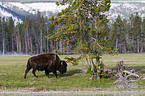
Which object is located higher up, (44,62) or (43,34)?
(44,62)

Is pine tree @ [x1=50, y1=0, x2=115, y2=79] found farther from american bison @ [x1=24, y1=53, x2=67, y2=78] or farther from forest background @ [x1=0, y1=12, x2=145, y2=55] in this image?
forest background @ [x1=0, y1=12, x2=145, y2=55]

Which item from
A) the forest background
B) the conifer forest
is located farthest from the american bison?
the forest background

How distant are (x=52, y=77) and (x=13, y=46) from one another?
120m

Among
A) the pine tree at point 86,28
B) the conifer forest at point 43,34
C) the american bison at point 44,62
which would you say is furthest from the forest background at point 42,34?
the pine tree at point 86,28

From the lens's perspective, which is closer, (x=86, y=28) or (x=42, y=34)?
(x=86, y=28)

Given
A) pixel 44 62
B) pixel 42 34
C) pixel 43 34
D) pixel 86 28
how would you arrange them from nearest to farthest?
pixel 86 28 < pixel 44 62 < pixel 43 34 < pixel 42 34

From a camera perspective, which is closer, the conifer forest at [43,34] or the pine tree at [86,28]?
the pine tree at [86,28]

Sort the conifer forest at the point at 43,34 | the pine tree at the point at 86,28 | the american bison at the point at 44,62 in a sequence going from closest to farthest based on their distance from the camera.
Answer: the pine tree at the point at 86,28, the american bison at the point at 44,62, the conifer forest at the point at 43,34

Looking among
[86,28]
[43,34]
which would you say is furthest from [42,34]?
[86,28]

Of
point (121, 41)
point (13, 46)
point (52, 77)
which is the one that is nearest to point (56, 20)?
point (52, 77)

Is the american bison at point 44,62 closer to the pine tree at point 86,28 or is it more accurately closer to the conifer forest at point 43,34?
the pine tree at point 86,28

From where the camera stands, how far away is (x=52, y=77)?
21.7 metres

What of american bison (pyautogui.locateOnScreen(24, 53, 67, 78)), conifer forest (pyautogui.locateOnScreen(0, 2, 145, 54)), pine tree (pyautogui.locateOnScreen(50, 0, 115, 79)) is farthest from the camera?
conifer forest (pyautogui.locateOnScreen(0, 2, 145, 54))

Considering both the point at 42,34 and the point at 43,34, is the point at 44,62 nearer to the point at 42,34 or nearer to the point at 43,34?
the point at 43,34
